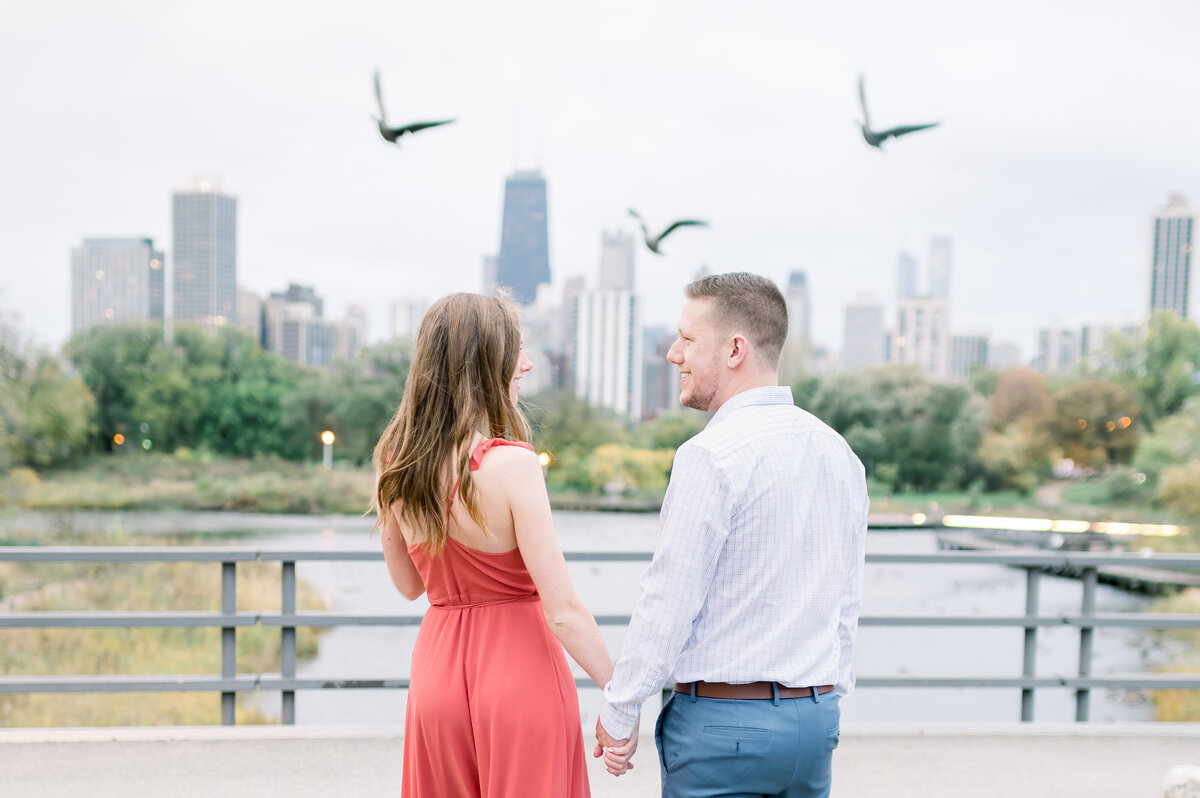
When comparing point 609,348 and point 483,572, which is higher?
point 609,348

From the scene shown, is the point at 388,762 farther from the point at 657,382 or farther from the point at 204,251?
the point at 204,251

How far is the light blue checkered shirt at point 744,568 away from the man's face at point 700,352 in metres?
0.10

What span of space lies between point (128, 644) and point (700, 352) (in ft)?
49.2

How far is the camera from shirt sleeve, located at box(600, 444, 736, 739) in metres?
1.74

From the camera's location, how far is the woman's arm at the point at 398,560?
7.00ft

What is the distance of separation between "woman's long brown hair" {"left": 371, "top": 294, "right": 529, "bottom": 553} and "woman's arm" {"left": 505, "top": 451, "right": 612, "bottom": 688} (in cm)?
9

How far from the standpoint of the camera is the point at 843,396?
134ft

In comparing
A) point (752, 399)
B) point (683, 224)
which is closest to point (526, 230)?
point (683, 224)

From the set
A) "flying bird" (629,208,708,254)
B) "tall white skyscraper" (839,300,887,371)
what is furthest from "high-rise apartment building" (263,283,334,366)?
"flying bird" (629,208,708,254)

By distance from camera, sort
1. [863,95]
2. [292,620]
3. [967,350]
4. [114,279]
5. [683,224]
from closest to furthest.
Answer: [292,620] < [863,95] < [683,224] < [114,279] < [967,350]

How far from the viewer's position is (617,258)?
72812 mm

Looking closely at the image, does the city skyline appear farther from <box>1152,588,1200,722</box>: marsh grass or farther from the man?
the man

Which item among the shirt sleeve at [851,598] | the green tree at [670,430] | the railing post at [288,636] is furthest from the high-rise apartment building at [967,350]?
the shirt sleeve at [851,598]

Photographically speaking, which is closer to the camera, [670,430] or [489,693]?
[489,693]
